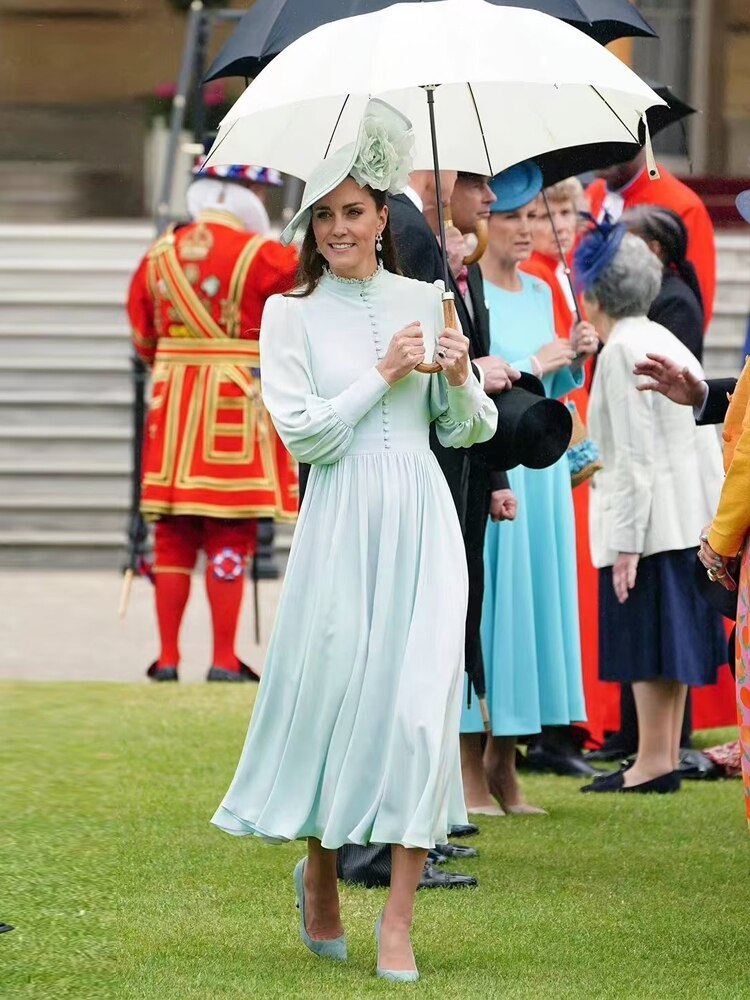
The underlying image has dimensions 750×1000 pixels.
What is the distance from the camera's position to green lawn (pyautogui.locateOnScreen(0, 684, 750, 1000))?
4.29 metres

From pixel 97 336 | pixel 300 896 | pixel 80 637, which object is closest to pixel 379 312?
pixel 300 896

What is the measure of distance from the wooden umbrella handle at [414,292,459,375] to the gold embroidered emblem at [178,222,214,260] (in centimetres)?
435

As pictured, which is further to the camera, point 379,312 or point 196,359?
point 196,359

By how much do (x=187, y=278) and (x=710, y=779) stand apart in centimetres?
314

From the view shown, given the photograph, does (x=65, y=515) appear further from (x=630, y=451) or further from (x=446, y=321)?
(x=446, y=321)

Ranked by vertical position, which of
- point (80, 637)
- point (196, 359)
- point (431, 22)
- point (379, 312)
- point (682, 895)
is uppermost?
point (431, 22)

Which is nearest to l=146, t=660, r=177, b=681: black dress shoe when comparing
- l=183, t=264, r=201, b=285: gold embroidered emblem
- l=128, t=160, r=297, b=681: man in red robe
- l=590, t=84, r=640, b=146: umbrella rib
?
l=128, t=160, r=297, b=681: man in red robe

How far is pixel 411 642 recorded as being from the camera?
4.30 metres

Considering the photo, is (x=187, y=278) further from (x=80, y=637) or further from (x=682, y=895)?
(x=682, y=895)

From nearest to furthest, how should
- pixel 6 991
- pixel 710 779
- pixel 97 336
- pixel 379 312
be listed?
1. pixel 6 991
2. pixel 379 312
3. pixel 710 779
4. pixel 97 336

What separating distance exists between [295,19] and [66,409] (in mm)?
8882

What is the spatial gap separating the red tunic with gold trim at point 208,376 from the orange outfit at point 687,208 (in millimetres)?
1516

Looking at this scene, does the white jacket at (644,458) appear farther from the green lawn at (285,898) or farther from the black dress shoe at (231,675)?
the black dress shoe at (231,675)

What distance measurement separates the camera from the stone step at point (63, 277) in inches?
612
